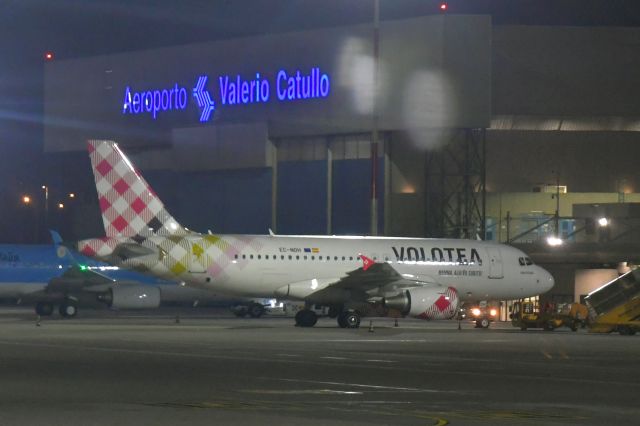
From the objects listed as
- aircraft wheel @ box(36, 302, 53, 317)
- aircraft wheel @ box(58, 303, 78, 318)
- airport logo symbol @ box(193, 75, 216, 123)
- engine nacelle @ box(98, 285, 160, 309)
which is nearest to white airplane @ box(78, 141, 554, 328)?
engine nacelle @ box(98, 285, 160, 309)

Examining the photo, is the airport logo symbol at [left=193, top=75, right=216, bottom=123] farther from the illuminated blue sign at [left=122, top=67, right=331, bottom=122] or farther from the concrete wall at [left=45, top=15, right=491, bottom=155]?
the concrete wall at [left=45, top=15, right=491, bottom=155]

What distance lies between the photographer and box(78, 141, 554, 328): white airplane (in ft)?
147

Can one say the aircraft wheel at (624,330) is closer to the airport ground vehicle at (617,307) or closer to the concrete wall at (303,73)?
the airport ground vehicle at (617,307)

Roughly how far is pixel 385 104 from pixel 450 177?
6060 mm

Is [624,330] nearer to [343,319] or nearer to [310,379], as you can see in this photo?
[343,319]

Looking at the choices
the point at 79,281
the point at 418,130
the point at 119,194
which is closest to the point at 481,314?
the point at 119,194

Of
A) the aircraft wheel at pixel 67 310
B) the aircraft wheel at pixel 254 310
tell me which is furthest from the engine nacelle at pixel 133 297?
the aircraft wheel at pixel 254 310

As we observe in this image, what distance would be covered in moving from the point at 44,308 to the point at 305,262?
16.9 metres

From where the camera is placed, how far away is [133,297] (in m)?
54.7

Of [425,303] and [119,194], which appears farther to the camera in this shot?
[119,194]

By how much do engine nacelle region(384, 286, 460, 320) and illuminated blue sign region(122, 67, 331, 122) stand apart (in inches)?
1213

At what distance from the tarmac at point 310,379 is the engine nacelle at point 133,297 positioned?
13.6 m

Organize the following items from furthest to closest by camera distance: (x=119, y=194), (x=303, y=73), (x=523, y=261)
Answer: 1. (x=303, y=73)
2. (x=523, y=261)
3. (x=119, y=194)

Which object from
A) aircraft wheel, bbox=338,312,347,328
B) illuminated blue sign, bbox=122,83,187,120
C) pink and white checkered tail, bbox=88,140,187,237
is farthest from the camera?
illuminated blue sign, bbox=122,83,187,120
